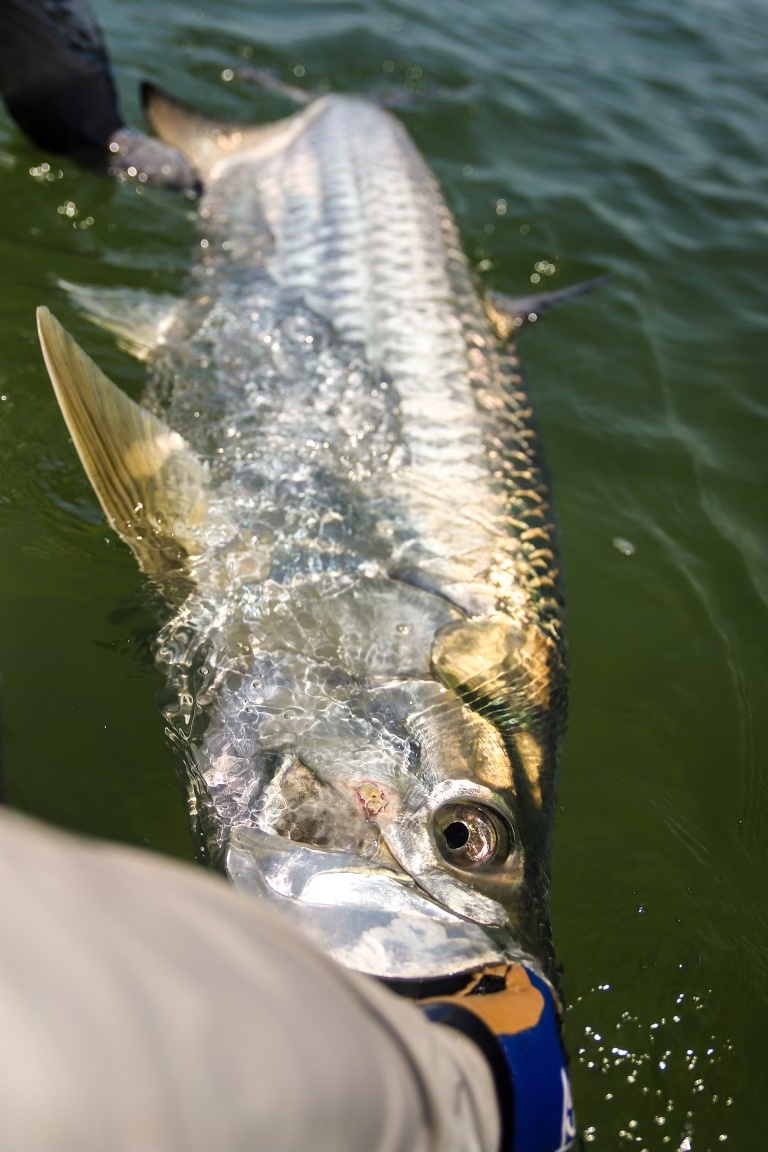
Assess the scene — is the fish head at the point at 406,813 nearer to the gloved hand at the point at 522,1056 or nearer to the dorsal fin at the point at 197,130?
the gloved hand at the point at 522,1056

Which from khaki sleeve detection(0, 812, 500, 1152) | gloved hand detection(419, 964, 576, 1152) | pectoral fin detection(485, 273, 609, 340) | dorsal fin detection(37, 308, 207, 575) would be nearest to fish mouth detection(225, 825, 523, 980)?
gloved hand detection(419, 964, 576, 1152)

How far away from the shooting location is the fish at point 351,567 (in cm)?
181

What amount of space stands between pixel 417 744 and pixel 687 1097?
94 cm

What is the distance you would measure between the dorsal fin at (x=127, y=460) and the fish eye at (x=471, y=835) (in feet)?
3.20

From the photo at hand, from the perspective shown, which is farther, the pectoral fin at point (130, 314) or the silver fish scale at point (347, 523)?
the pectoral fin at point (130, 314)

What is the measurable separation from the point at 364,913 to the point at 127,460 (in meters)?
1.35

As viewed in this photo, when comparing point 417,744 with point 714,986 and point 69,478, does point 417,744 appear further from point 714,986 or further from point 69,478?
point 69,478

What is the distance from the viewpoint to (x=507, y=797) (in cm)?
199

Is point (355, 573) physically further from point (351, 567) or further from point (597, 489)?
point (597, 489)

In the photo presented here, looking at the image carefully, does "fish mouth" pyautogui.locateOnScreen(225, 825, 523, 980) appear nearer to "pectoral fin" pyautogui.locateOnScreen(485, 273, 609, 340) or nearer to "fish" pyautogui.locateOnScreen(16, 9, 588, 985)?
"fish" pyautogui.locateOnScreen(16, 9, 588, 985)

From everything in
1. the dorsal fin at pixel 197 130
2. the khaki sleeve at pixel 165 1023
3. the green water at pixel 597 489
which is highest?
the khaki sleeve at pixel 165 1023

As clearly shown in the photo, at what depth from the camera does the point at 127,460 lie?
2.44 m

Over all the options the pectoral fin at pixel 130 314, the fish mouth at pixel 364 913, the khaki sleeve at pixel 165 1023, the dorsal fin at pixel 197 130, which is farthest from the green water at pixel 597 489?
the khaki sleeve at pixel 165 1023

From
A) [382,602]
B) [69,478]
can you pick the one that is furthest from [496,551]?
[69,478]
